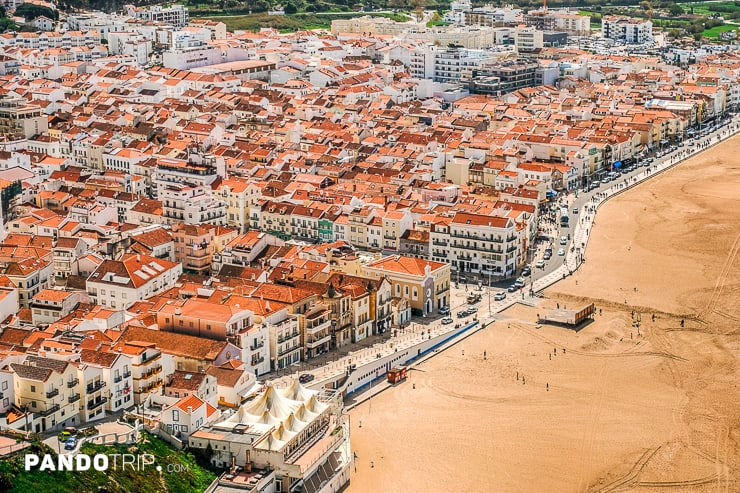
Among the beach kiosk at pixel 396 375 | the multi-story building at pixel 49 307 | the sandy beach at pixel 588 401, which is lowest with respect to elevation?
the sandy beach at pixel 588 401

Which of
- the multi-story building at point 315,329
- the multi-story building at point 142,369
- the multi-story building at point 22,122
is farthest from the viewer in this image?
the multi-story building at point 22,122

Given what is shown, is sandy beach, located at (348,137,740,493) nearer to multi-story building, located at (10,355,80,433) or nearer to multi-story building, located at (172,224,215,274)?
multi-story building, located at (10,355,80,433)

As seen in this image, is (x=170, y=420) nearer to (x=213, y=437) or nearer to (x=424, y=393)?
(x=213, y=437)

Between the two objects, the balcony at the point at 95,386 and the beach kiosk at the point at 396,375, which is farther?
the beach kiosk at the point at 396,375

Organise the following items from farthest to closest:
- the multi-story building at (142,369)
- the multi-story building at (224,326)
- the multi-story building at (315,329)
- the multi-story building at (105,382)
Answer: the multi-story building at (315,329), the multi-story building at (224,326), the multi-story building at (142,369), the multi-story building at (105,382)

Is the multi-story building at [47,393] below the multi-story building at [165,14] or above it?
below

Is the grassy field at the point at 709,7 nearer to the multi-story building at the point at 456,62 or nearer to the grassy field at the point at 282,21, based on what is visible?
the grassy field at the point at 282,21

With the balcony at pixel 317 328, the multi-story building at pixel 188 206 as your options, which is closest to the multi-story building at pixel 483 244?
the balcony at pixel 317 328

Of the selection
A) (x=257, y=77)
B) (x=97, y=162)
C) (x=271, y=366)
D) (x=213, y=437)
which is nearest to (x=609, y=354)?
(x=271, y=366)
